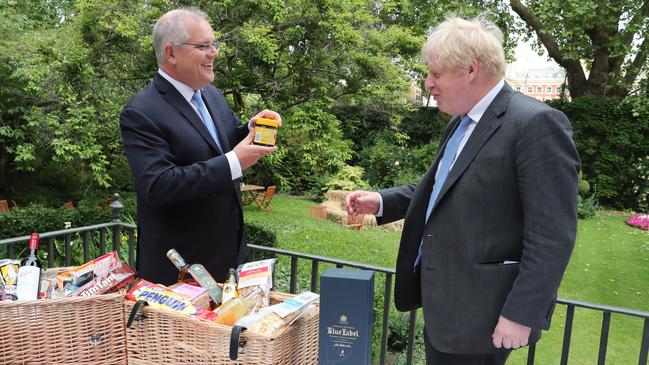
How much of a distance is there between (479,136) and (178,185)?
0.99 meters

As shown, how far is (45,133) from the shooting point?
7.35m

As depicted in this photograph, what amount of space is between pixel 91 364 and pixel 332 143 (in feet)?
20.2

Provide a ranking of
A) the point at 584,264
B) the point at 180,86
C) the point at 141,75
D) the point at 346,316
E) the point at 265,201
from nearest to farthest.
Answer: the point at 346,316 → the point at 180,86 → the point at 141,75 → the point at 584,264 → the point at 265,201

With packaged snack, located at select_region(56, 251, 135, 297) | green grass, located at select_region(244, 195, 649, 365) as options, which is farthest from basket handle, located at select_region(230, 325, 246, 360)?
green grass, located at select_region(244, 195, 649, 365)

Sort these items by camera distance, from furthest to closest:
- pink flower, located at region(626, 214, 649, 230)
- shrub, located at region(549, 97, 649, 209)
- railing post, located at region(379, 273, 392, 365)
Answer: shrub, located at region(549, 97, 649, 209), pink flower, located at region(626, 214, 649, 230), railing post, located at region(379, 273, 392, 365)

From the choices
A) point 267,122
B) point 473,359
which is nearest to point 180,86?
point 267,122

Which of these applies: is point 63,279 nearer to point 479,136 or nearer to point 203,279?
point 203,279

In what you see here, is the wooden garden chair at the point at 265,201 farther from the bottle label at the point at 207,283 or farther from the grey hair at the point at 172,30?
the bottle label at the point at 207,283

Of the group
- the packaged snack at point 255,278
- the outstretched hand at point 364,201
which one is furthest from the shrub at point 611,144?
the packaged snack at point 255,278

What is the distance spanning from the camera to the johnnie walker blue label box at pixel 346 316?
1514mm

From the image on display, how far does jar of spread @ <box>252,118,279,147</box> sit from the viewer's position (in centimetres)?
177

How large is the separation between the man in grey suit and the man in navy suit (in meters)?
0.67

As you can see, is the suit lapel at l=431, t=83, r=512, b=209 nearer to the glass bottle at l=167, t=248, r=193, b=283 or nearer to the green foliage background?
the glass bottle at l=167, t=248, r=193, b=283

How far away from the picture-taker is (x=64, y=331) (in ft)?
5.48
